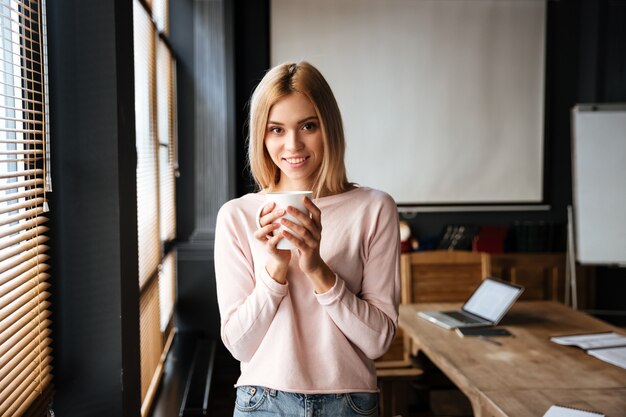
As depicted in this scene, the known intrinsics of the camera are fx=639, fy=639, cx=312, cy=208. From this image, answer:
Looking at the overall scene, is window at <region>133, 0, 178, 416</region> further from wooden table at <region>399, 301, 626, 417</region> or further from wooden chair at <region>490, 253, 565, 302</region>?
wooden chair at <region>490, 253, 565, 302</region>

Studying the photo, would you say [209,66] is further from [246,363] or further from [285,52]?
[246,363]

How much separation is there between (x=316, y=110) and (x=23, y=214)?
2.10 ft

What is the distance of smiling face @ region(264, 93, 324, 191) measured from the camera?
1301 mm

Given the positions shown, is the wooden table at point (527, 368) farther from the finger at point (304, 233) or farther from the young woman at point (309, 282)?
the finger at point (304, 233)

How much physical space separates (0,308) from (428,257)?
2.39m

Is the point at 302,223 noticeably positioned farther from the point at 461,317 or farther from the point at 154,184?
the point at 154,184

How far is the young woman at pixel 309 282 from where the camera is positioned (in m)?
1.25

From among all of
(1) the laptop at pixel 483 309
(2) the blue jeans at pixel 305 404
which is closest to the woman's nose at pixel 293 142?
(2) the blue jeans at pixel 305 404

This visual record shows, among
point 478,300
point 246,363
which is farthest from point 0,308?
point 478,300

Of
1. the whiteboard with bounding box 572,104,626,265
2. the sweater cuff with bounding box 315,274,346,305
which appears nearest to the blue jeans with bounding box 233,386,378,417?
the sweater cuff with bounding box 315,274,346,305

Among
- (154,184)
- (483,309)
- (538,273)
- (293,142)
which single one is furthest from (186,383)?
(538,273)

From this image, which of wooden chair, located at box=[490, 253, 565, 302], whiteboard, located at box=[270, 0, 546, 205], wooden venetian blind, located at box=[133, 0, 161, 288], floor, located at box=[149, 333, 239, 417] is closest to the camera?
wooden venetian blind, located at box=[133, 0, 161, 288]

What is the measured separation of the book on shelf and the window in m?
1.63

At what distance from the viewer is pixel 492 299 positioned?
2.78 m
